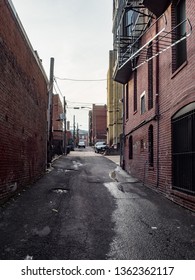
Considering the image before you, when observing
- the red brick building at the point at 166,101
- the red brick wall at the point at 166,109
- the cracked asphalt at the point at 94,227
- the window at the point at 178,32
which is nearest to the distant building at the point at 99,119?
the red brick building at the point at 166,101

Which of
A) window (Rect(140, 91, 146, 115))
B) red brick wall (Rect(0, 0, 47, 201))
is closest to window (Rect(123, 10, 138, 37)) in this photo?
window (Rect(140, 91, 146, 115))

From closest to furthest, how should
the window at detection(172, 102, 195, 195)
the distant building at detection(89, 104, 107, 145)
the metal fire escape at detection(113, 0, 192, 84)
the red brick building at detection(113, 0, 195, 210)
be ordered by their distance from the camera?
the window at detection(172, 102, 195, 195), the red brick building at detection(113, 0, 195, 210), the metal fire escape at detection(113, 0, 192, 84), the distant building at detection(89, 104, 107, 145)

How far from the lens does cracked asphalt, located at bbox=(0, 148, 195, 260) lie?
5.38 m

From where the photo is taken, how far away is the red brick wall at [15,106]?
9.01 m

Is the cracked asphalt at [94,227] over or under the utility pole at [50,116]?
under

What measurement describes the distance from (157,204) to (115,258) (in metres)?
4.96

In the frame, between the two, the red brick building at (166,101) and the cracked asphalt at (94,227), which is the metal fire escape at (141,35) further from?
the cracked asphalt at (94,227)

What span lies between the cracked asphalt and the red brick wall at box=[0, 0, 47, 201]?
90cm

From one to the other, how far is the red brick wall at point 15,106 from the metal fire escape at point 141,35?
416 centimetres

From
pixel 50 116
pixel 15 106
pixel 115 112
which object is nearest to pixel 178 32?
pixel 15 106

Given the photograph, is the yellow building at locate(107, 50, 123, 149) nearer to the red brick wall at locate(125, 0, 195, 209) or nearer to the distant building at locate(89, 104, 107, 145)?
the distant building at locate(89, 104, 107, 145)

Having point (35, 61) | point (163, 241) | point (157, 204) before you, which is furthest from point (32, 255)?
point (35, 61)

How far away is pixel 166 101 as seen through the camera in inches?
450

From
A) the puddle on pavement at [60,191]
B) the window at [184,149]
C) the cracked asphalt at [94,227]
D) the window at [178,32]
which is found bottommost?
the cracked asphalt at [94,227]
